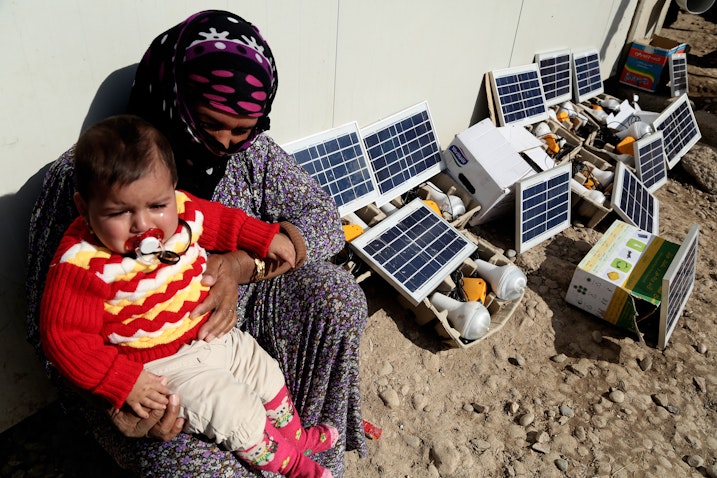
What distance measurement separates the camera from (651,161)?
503 cm

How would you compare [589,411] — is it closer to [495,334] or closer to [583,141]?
[495,334]

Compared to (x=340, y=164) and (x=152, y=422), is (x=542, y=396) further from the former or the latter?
(x=152, y=422)

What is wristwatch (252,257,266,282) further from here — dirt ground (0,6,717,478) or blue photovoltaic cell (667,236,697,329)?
blue photovoltaic cell (667,236,697,329)

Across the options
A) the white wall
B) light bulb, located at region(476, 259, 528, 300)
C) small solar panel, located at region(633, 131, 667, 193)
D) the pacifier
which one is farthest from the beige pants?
small solar panel, located at region(633, 131, 667, 193)

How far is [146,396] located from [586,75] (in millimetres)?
5935

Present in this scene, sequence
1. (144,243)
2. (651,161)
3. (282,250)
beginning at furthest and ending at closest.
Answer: (651,161), (282,250), (144,243)

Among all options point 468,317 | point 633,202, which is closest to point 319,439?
point 468,317

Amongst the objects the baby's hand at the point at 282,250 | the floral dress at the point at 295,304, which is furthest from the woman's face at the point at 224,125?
the baby's hand at the point at 282,250

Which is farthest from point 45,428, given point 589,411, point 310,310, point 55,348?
point 589,411

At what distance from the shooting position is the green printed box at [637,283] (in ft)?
10.8

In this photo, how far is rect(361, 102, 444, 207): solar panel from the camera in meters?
3.63

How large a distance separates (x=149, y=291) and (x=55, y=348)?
0.98 feet

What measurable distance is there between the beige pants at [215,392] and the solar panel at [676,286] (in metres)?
2.54

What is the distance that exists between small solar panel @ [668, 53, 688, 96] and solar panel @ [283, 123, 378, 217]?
16.0 ft
